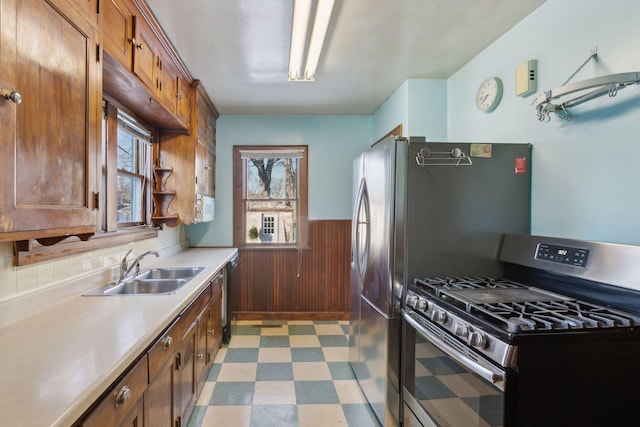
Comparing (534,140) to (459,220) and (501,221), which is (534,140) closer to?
(501,221)

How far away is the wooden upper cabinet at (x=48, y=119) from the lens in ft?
3.14

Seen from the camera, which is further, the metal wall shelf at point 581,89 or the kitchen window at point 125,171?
the kitchen window at point 125,171

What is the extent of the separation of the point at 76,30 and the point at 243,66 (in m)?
1.57

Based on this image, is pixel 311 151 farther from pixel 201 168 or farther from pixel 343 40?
pixel 343 40

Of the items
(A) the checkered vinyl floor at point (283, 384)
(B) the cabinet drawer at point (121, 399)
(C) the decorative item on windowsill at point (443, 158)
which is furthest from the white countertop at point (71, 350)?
(C) the decorative item on windowsill at point (443, 158)

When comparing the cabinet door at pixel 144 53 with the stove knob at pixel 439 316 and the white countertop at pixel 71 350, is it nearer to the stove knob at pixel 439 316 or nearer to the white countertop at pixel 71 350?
the white countertop at pixel 71 350

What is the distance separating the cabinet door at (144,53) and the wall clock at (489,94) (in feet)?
7.20

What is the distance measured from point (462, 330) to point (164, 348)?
4.19 feet

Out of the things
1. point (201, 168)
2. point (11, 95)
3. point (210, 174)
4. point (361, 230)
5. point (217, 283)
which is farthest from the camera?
point (210, 174)

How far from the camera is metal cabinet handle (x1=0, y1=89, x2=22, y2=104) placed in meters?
0.92

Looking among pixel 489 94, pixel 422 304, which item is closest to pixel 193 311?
pixel 422 304

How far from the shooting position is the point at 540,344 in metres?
1.12

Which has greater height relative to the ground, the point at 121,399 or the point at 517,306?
the point at 517,306

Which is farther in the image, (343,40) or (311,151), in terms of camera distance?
(311,151)
